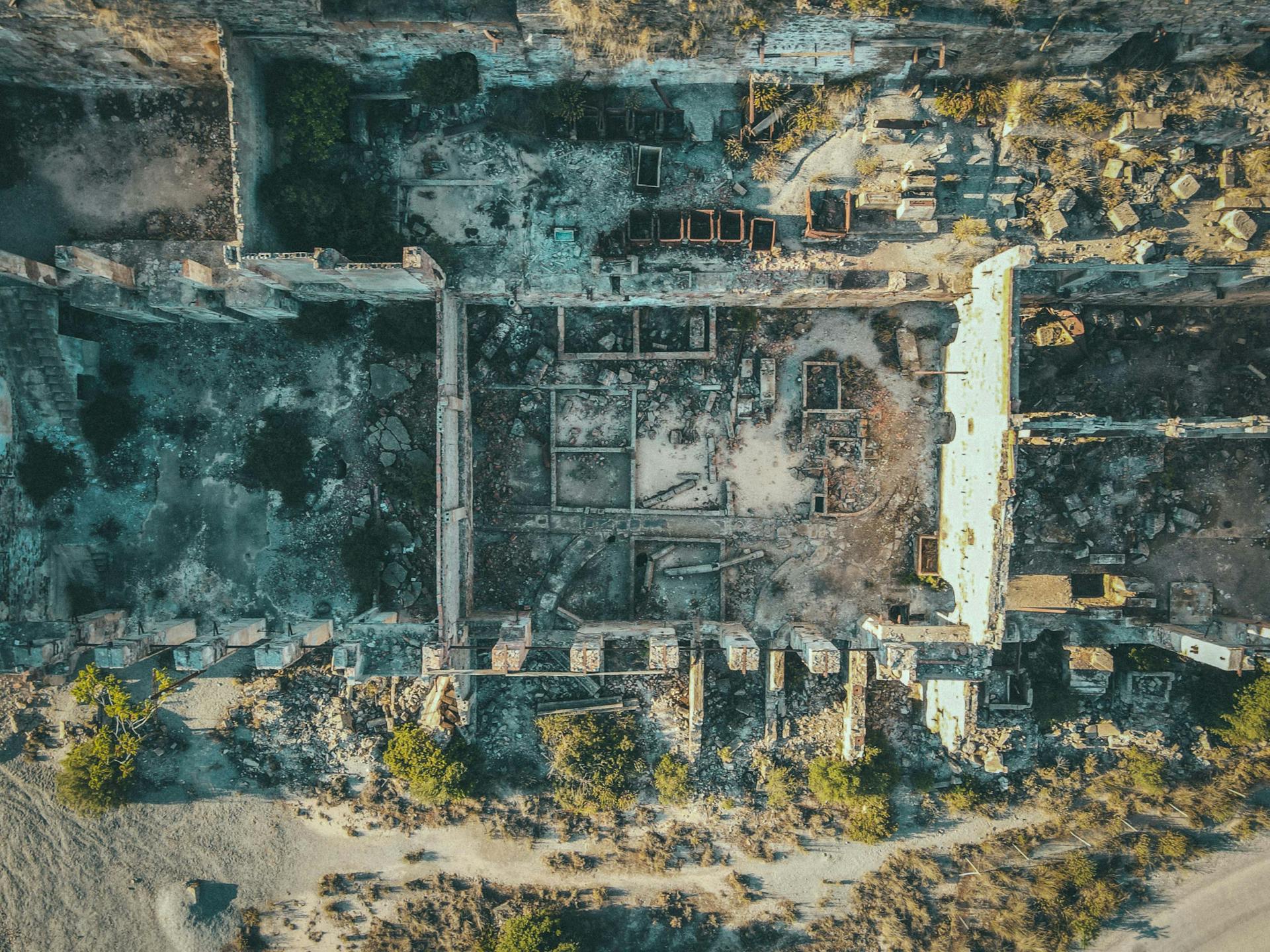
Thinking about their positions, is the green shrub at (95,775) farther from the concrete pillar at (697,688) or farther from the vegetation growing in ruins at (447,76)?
the vegetation growing in ruins at (447,76)

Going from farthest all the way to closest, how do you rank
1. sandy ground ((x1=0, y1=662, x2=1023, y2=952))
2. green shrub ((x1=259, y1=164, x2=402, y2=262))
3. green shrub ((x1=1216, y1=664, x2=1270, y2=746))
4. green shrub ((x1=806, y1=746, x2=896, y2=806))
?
sandy ground ((x1=0, y1=662, x2=1023, y2=952)) < green shrub ((x1=806, y1=746, x2=896, y2=806)) < green shrub ((x1=1216, y1=664, x2=1270, y2=746)) < green shrub ((x1=259, y1=164, x2=402, y2=262))

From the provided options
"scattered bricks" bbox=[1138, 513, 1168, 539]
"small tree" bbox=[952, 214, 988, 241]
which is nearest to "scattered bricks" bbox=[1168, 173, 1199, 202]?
"small tree" bbox=[952, 214, 988, 241]

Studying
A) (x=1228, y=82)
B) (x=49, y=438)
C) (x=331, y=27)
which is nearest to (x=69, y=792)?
(x=49, y=438)

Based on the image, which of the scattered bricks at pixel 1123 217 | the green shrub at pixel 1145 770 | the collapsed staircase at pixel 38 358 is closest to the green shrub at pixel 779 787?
the green shrub at pixel 1145 770

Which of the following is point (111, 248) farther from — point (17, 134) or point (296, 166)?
point (296, 166)

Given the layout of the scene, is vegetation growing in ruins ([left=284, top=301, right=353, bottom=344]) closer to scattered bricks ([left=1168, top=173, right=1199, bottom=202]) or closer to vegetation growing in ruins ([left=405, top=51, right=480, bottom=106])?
vegetation growing in ruins ([left=405, top=51, right=480, bottom=106])

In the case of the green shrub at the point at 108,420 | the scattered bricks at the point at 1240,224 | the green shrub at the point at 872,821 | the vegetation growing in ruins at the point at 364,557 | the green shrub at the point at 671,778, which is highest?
the scattered bricks at the point at 1240,224

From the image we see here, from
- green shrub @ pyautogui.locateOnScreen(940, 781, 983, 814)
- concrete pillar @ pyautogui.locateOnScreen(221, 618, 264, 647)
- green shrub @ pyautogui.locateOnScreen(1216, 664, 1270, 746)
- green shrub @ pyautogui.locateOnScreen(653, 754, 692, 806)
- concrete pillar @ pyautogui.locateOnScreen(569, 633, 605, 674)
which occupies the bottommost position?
green shrub @ pyautogui.locateOnScreen(940, 781, 983, 814)
